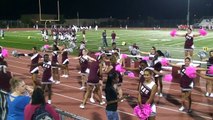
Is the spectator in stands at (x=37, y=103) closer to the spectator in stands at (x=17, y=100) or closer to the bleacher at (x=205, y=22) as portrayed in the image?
the spectator in stands at (x=17, y=100)

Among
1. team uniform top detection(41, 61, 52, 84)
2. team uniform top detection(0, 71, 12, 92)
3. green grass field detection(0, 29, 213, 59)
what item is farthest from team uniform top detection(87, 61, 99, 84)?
green grass field detection(0, 29, 213, 59)

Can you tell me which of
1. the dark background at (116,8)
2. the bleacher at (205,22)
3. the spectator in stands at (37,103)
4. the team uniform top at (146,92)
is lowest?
the team uniform top at (146,92)

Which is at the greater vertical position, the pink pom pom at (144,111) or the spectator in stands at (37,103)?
the spectator in stands at (37,103)

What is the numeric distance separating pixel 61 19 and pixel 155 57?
5776cm

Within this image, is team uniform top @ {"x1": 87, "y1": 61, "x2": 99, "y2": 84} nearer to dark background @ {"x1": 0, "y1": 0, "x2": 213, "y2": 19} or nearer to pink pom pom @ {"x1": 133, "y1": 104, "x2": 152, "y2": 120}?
pink pom pom @ {"x1": 133, "y1": 104, "x2": 152, "y2": 120}

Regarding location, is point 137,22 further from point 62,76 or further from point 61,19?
point 62,76

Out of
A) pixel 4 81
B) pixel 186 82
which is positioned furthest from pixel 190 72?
pixel 4 81

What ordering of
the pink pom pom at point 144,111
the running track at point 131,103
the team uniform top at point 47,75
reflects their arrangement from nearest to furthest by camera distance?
the pink pom pom at point 144,111 < the running track at point 131,103 < the team uniform top at point 47,75

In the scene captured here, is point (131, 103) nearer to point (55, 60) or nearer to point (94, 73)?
point (94, 73)

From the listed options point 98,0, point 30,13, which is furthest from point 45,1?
point 98,0

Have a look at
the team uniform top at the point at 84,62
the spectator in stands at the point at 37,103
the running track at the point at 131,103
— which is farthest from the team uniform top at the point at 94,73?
the spectator in stands at the point at 37,103

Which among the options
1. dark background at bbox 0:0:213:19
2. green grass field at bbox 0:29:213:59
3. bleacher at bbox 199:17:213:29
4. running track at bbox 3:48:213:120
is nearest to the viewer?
running track at bbox 3:48:213:120

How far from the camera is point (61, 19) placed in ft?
223

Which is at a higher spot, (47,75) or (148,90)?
(148,90)
